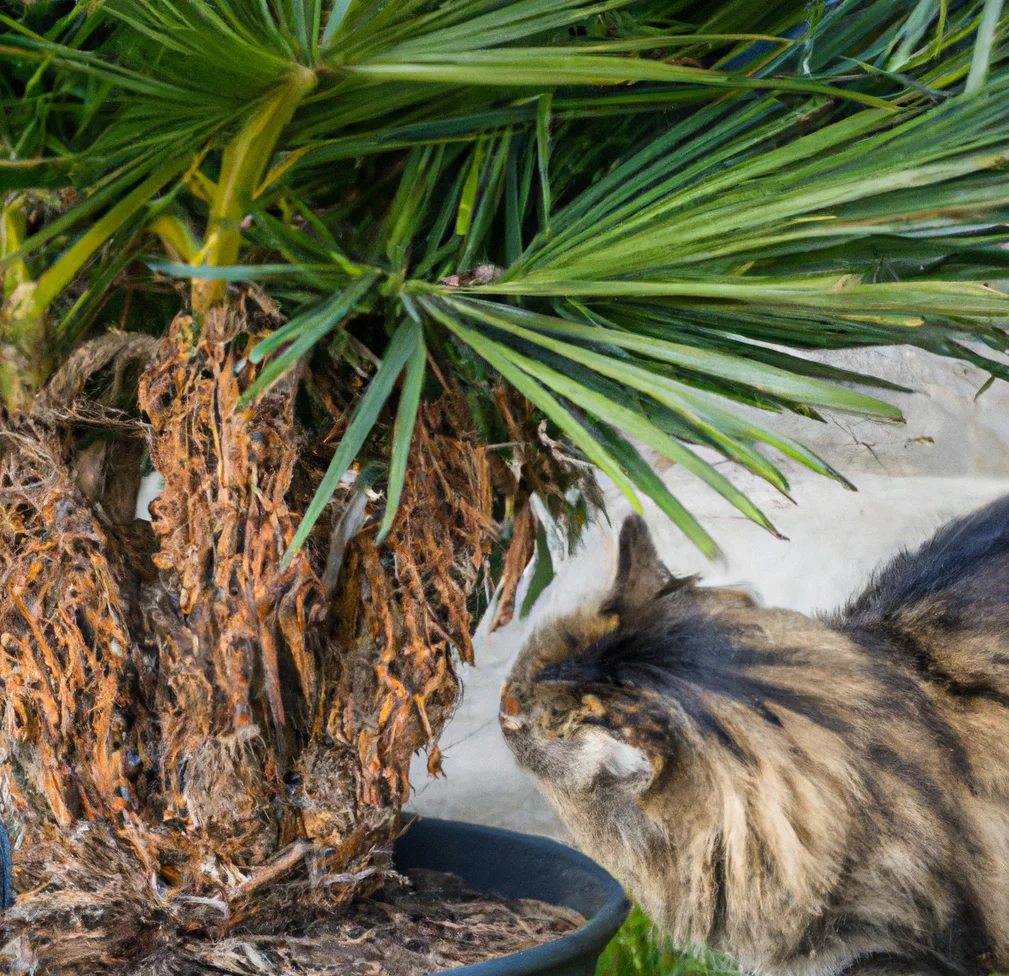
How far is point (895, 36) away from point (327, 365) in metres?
0.44

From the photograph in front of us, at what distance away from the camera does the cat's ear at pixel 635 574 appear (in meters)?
0.88

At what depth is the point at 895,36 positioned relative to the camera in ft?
1.97

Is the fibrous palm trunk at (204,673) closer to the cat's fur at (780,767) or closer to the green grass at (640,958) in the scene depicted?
the cat's fur at (780,767)

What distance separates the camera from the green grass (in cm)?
125

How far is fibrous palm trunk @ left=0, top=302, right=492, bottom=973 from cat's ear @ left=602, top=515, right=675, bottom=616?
0.22 metres

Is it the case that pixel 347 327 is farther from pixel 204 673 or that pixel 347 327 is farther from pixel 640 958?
pixel 640 958

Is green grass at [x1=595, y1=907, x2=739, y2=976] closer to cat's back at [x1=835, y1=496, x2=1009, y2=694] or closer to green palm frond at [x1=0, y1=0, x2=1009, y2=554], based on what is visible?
cat's back at [x1=835, y1=496, x2=1009, y2=694]

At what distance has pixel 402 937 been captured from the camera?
2.40ft

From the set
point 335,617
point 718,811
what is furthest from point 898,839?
point 335,617

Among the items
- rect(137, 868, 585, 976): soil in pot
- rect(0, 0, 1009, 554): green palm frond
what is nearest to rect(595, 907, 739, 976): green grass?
rect(137, 868, 585, 976): soil in pot

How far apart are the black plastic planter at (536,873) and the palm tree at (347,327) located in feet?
0.57

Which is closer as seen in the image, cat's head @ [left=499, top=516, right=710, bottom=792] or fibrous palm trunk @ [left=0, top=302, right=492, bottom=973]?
fibrous palm trunk @ [left=0, top=302, right=492, bottom=973]

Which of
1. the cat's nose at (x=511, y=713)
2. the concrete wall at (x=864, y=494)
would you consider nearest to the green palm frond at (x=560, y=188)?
the cat's nose at (x=511, y=713)

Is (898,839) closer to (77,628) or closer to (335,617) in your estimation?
Result: (335,617)
